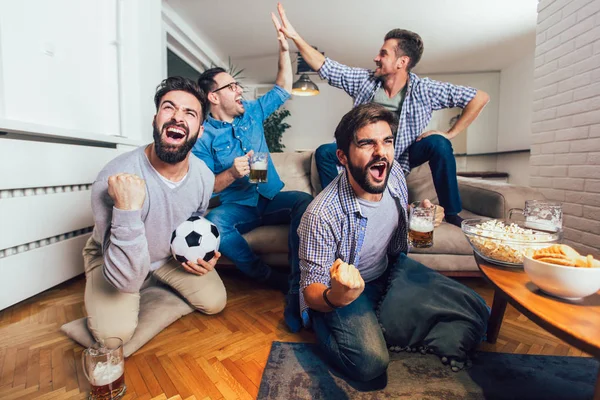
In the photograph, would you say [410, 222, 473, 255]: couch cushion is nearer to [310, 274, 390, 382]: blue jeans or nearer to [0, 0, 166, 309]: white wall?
[310, 274, 390, 382]: blue jeans

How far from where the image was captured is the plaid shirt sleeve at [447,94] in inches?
81.2

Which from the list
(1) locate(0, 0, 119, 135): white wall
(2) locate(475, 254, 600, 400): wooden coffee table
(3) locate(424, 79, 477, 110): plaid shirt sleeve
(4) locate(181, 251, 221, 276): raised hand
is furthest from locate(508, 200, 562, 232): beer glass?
(1) locate(0, 0, 119, 135): white wall

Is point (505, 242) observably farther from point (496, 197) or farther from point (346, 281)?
point (496, 197)

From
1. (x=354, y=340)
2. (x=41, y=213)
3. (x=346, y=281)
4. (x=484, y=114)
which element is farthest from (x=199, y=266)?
(x=484, y=114)

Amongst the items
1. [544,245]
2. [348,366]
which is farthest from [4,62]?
[544,245]

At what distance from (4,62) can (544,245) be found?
2.62 meters

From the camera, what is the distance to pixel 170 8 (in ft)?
13.3

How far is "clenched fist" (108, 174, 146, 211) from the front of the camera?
1.21 m

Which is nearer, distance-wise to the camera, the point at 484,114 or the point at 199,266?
the point at 199,266

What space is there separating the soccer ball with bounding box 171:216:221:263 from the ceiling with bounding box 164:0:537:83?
3.43m

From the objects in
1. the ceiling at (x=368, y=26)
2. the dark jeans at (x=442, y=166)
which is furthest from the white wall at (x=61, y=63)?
the dark jeans at (x=442, y=166)

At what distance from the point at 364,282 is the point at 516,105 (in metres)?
6.45

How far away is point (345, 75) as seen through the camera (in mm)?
2238

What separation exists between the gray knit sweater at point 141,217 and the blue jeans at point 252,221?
0.93ft
